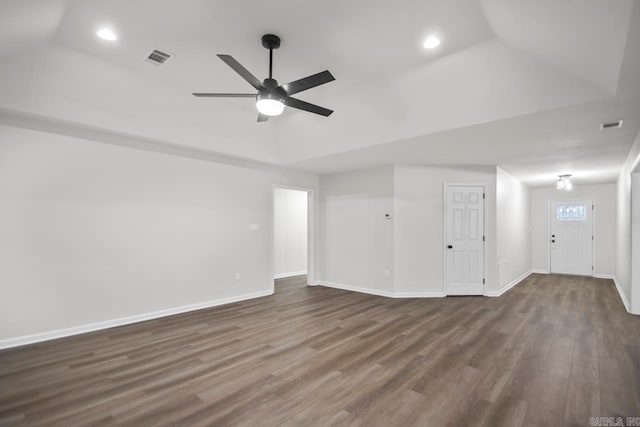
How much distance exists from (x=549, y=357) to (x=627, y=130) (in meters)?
2.92

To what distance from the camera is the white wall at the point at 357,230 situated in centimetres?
594

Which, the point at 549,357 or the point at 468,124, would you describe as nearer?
the point at 549,357

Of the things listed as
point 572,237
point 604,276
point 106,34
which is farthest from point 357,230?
point 604,276

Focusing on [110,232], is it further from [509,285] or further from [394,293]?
[509,285]

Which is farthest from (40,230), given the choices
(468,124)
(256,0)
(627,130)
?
(627,130)

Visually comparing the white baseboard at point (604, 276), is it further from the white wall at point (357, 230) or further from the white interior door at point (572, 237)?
the white wall at point (357, 230)

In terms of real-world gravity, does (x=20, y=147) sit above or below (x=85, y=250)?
above

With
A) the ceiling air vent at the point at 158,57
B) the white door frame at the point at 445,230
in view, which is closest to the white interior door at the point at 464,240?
the white door frame at the point at 445,230

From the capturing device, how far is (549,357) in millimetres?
3189

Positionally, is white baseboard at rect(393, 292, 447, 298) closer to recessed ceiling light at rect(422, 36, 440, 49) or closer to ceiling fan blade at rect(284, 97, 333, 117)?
ceiling fan blade at rect(284, 97, 333, 117)

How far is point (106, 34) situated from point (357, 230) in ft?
16.2

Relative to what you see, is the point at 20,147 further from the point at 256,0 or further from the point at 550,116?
the point at 550,116

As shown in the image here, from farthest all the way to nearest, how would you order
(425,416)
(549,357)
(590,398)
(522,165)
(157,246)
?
(522,165) → (157,246) → (549,357) → (590,398) → (425,416)

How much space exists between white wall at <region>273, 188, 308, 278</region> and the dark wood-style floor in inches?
135
